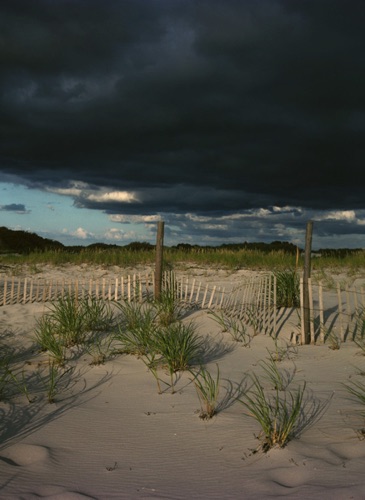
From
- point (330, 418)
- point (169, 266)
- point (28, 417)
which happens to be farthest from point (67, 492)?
point (169, 266)

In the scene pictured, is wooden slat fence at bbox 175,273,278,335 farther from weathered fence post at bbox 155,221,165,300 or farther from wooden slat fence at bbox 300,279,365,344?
weathered fence post at bbox 155,221,165,300

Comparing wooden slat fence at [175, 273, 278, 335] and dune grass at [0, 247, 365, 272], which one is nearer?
wooden slat fence at [175, 273, 278, 335]

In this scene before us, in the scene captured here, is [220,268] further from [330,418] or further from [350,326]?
[330,418]

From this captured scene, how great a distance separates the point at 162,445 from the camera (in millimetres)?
3619

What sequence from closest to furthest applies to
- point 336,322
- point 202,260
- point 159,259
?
point 336,322, point 159,259, point 202,260

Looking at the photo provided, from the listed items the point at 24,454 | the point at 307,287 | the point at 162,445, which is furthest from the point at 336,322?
the point at 24,454

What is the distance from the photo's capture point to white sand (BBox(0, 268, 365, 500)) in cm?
281

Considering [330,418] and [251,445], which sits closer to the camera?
[251,445]

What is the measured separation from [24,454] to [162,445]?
100cm

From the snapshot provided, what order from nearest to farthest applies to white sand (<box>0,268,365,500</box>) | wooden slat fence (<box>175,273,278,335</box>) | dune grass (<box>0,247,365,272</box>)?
white sand (<box>0,268,365,500</box>) < wooden slat fence (<box>175,273,278,335</box>) < dune grass (<box>0,247,365,272</box>)

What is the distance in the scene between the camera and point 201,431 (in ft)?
12.4

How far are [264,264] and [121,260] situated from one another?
5.52 meters

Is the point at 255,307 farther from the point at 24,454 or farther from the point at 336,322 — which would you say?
the point at 24,454

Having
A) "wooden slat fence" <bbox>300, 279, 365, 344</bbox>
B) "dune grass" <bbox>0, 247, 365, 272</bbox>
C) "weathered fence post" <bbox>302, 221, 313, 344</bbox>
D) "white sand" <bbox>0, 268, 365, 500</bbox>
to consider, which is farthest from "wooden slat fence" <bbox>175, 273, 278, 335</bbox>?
"dune grass" <bbox>0, 247, 365, 272</bbox>
